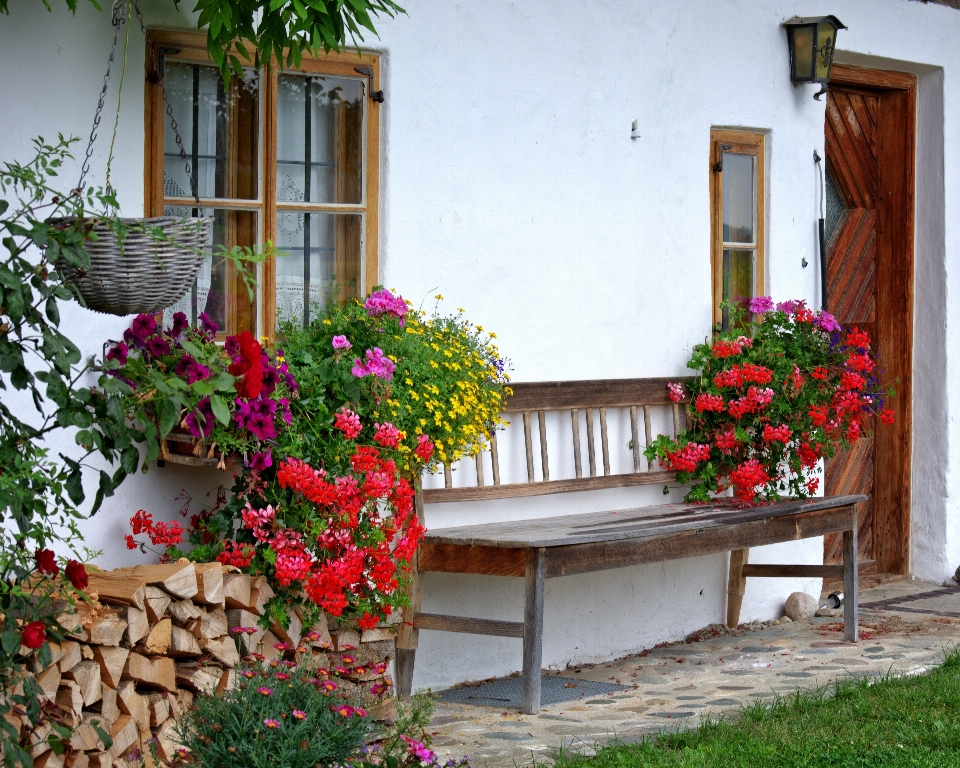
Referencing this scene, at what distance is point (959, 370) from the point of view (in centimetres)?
805

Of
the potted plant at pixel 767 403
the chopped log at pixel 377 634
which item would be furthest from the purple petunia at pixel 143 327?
the potted plant at pixel 767 403

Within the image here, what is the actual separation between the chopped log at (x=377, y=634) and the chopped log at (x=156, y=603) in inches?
37.4

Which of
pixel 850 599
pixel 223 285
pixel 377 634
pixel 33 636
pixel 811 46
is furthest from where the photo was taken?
pixel 811 46

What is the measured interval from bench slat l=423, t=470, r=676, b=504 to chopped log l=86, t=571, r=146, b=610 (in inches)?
66.6

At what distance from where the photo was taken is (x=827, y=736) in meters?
4.57

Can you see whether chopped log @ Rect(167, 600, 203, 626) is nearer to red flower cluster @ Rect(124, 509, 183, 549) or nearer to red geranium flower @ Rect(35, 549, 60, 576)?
red flower cluster @ Rect(124, 509, 183, 549)

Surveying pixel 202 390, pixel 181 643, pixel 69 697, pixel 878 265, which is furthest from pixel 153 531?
pixel 878 265

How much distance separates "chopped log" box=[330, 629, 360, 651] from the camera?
4645 mm

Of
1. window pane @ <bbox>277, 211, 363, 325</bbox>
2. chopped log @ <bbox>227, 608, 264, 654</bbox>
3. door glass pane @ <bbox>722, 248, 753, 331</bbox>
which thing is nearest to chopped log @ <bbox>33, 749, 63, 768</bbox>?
chopped log @ <bbox>227, 608, 264, 654</bbox>

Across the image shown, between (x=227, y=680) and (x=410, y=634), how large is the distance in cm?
130

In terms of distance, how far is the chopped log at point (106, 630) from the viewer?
373cm

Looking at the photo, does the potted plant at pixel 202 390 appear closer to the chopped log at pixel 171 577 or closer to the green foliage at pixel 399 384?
the green foliage at pixel 399 384

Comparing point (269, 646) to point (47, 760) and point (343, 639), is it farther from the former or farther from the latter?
point (47, 760)

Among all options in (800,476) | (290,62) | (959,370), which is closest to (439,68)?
(290,62)
